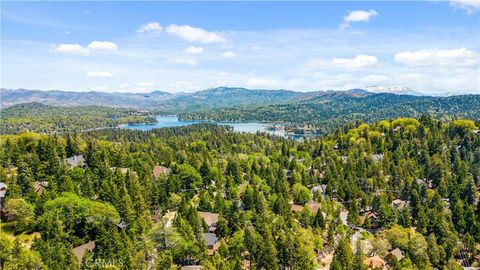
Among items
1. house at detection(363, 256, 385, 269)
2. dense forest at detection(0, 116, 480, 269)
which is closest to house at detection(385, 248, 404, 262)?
dense forest at detection(0, 116, 480, 269)

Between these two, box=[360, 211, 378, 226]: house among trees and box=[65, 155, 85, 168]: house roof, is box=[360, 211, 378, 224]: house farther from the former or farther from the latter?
box=[65, 155, 85, 168]: house roof

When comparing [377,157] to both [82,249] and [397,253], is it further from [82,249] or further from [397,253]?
[82,249]

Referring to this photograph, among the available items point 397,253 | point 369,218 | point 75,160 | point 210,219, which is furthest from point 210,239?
point 75,160

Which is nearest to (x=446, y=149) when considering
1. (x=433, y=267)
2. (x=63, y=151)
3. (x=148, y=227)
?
(x=433, y=267)

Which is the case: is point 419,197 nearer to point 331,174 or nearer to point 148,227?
point 331,174

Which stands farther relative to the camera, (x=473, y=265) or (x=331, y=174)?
(x=331, y=174)

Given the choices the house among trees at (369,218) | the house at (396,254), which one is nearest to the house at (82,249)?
the house at (396,254)
